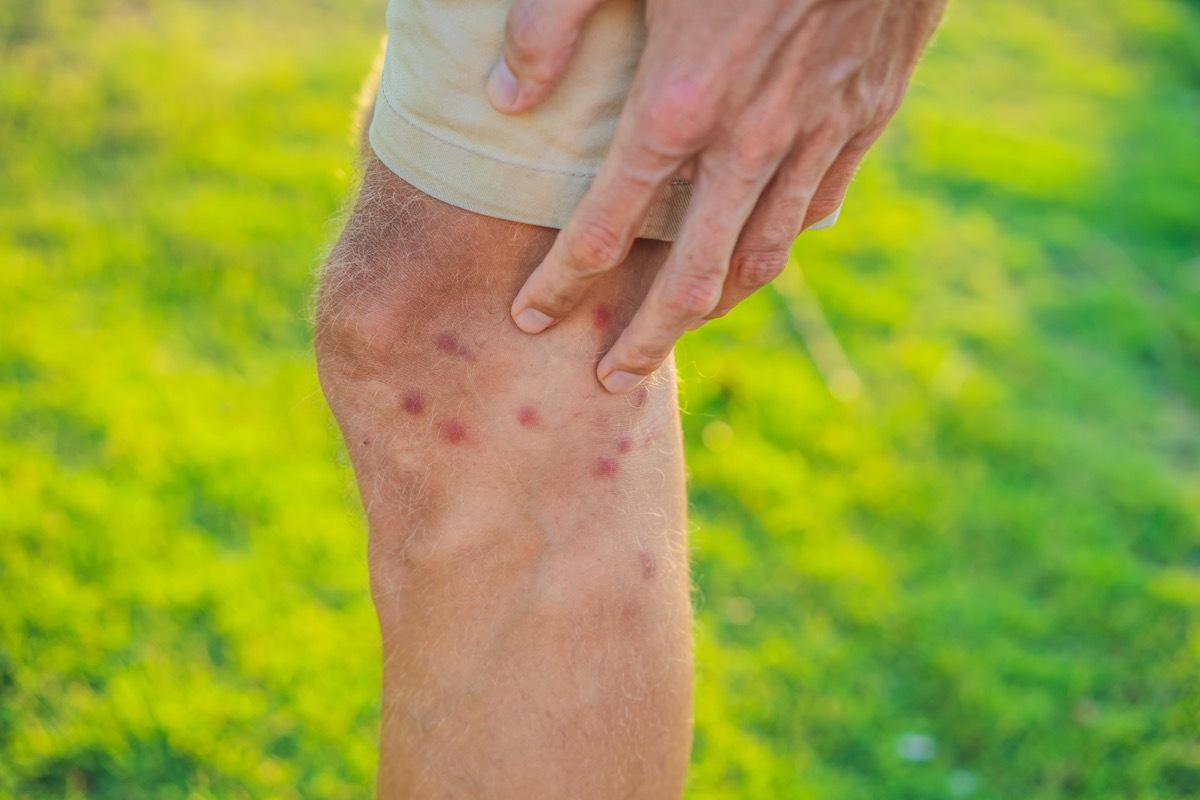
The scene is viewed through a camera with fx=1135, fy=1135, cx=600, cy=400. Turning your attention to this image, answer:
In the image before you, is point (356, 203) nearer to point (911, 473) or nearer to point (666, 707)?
point (666, 707)

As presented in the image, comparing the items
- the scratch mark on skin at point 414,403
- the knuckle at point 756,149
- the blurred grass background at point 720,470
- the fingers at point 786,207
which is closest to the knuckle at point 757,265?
the fingers at point 786,207

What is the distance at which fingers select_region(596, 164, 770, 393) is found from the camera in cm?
96

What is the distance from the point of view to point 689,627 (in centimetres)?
118

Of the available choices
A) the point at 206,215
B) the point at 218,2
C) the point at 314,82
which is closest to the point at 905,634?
the point at 206,215

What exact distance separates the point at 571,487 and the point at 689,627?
8.5 inches

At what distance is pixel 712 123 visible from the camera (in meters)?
0.92

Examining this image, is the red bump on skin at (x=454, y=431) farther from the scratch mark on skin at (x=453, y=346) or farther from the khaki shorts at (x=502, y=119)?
the khaki shorts at (x=502, y=119)

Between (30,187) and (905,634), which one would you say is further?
(30,187)

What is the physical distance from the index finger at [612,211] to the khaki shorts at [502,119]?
5 centimetres

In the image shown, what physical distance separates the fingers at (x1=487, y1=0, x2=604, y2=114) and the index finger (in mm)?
74

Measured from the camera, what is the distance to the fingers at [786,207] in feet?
3.23

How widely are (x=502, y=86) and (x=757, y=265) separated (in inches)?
11.1

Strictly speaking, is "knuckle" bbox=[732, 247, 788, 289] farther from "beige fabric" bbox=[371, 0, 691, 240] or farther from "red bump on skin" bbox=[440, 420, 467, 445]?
"red bump on skin" bbox=[440, 420, 467, 445]

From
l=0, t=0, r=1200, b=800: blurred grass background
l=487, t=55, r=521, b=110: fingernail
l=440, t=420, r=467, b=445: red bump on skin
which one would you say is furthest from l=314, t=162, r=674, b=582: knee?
l=0, t=0, r=1200, b=800: blurred grass background
